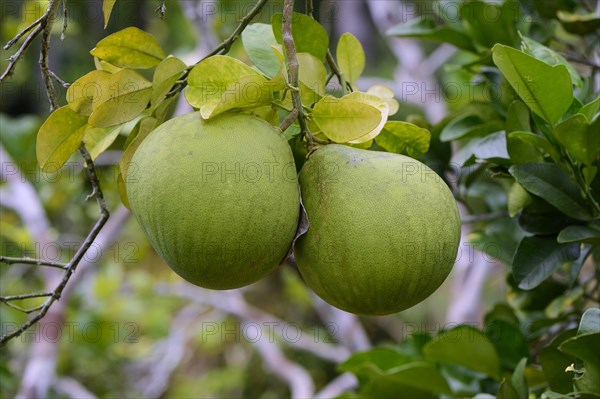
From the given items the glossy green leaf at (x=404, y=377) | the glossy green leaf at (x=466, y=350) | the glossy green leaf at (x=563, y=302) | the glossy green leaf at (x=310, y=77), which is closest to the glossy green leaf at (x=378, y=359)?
the glossy green leaf at (x=404, y=377)

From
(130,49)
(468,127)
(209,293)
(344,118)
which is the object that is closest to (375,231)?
(344,118)

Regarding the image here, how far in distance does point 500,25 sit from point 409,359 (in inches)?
21.8

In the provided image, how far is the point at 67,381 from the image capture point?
1.97 metres

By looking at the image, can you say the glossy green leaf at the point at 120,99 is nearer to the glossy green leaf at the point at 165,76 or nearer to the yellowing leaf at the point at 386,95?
the glossy green leaf at the point at 165,76

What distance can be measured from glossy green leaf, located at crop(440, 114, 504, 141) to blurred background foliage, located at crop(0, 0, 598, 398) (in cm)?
3

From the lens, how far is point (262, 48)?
806 millimetres

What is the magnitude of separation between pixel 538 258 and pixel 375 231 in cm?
33

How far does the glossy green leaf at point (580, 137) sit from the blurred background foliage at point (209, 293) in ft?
0.41

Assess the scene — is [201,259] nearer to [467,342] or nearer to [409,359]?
[467,342]

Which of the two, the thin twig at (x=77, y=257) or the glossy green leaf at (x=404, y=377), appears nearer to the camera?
the thin twig at (x=77, y=257)

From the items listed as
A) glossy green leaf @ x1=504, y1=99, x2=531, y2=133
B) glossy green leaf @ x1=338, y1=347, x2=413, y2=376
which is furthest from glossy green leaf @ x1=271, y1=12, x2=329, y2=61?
glossy green leaf @ x1=338, y1=347, x2=413, y2=376

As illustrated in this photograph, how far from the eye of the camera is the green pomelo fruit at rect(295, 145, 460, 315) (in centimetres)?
63

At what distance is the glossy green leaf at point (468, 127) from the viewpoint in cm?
97

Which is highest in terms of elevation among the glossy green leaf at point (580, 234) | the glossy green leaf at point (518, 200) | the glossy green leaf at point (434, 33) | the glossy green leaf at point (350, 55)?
the glossy green leaf at point (350, 55)
